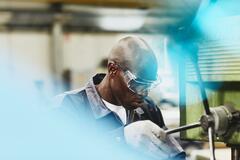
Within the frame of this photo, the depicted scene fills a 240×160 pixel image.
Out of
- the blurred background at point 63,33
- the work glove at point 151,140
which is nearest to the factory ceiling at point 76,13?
the blurred background at point 63,33

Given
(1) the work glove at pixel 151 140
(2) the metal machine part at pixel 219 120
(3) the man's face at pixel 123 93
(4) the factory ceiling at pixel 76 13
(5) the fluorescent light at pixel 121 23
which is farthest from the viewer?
(5) the fluorescent light at pixel 121 23

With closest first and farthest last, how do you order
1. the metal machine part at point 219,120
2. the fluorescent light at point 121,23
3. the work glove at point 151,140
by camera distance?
the metal machine part at point 219,120
the work glove at point 151,140
the fluorescent light at point 121,23

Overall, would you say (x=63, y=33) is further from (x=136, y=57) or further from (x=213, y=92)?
(x=213, y=92)

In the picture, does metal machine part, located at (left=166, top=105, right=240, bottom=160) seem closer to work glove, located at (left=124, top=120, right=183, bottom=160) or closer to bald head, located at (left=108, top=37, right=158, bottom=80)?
work glove, located at (left=124, top=120, right=183, bottom=160)

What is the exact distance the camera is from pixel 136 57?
3.13ft

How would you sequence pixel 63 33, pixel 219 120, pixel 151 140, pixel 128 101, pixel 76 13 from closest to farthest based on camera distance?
pixel 219 120, pixel 151 140, pixel 128 101, pixel 76 13, pixel 63 33

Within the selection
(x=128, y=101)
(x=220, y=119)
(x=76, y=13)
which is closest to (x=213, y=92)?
(x=220, y=119)

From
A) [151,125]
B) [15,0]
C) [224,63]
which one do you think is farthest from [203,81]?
[15,0]

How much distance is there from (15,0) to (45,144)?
9.39 ft

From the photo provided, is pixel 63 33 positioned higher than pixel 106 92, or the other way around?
pixel 106 92

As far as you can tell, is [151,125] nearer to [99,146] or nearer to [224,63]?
[99,146]

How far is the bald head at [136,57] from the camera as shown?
94 centimetres

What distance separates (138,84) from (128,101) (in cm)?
7

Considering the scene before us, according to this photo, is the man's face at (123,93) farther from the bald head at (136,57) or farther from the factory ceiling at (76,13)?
the factory ceiling at (76,13)
